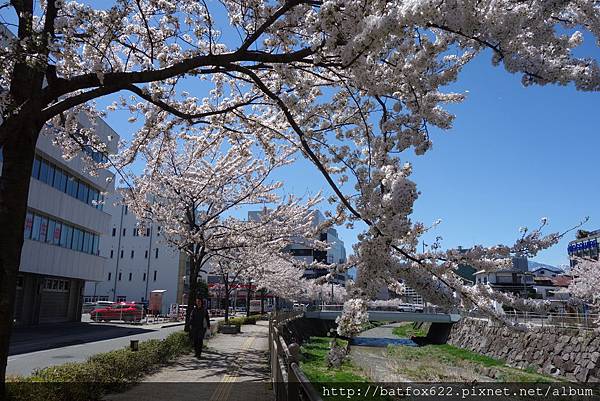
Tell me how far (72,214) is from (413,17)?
108 feet

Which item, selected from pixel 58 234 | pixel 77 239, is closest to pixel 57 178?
pixel 58 234

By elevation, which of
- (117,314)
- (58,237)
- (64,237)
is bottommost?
(117,314)

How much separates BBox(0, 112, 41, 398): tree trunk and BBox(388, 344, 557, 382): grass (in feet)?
73.4

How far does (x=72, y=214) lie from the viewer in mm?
32281

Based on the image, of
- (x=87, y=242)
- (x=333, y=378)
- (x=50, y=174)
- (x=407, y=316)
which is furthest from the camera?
(x=407, y=316)

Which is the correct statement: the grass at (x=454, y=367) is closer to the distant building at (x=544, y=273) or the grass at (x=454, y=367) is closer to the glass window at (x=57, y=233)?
the glass window at (x=57, y=233)

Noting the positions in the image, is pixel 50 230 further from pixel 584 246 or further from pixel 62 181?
pixel 584 246

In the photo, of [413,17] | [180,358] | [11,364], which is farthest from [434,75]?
[11,364]

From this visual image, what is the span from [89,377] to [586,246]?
5004 cm

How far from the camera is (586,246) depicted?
4728cm

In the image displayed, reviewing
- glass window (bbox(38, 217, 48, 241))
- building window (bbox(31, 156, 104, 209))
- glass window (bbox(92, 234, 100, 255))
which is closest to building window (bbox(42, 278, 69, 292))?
glass window (bbox(92, 234, 100, 255))

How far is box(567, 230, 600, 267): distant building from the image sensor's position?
149ft

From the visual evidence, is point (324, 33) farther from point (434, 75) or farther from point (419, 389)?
point (419, 389)

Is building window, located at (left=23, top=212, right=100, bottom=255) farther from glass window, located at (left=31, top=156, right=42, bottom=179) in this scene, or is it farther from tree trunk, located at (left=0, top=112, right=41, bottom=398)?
tree trunk, located at (left=0, top=112, right=41, bottom=398)
